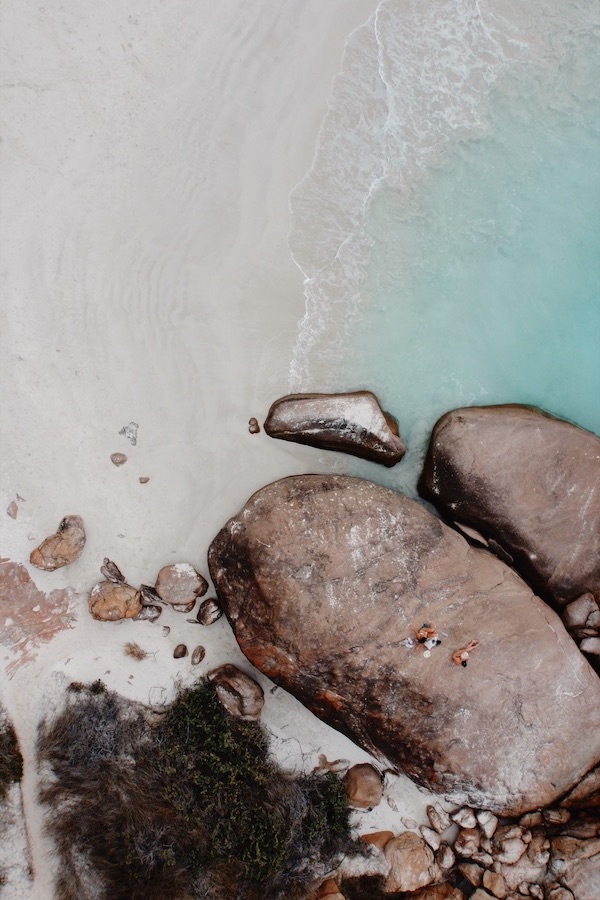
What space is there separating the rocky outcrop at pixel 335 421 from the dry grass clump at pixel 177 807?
3384 mm

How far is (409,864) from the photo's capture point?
21.3ft

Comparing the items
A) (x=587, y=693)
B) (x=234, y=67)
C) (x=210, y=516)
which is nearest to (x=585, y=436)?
(x=587, y=693)

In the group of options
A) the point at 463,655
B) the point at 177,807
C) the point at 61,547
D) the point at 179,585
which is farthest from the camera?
the point at 179,585

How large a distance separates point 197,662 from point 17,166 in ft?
20.6

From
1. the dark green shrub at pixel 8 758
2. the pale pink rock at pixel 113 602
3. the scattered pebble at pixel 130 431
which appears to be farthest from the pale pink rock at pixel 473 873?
the scattered pebble at pixel 130 431

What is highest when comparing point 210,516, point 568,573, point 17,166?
point 17,166

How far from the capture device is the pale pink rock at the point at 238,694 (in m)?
6.54

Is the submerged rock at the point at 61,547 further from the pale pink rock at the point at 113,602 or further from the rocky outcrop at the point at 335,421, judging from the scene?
the rocky outcrop at the point at 335,421

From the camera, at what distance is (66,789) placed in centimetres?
630

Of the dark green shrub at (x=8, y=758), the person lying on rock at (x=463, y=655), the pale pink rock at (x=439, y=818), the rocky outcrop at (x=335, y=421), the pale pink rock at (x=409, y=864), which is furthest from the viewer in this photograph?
the pale pink rock at (x=439, y=818)

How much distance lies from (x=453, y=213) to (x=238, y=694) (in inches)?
255

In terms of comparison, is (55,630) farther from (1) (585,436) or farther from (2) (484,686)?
(1) (585,436)

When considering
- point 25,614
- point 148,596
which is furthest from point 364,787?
point 25,614

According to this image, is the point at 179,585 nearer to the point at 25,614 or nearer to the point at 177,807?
the point at 25,614
